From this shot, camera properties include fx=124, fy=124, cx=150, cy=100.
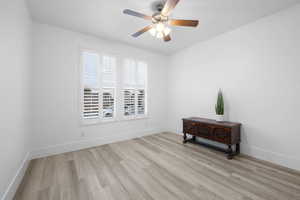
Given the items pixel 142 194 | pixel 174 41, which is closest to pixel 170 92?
pixel 174 41

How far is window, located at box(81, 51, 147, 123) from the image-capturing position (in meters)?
3.07

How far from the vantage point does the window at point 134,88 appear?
368cm

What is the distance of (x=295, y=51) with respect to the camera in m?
2.10

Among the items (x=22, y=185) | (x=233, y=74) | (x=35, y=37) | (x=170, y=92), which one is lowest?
(x=22, y=185)

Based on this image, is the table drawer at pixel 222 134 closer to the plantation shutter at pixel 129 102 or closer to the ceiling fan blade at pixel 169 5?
the plantation shutter at pixel 129 102

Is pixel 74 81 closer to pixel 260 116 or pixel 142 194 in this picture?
pixel 142 194

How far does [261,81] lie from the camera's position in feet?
8.01

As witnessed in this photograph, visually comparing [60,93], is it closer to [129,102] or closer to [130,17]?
[129,102]

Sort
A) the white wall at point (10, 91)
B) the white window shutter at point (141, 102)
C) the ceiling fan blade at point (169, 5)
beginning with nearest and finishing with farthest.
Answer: the white wall at point (10, 91), the ceiling fan blade at point (169, 5), the white window shutter at point (141, 102)

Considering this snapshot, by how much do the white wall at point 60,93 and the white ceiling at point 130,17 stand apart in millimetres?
267

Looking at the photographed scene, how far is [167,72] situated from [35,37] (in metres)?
3.61

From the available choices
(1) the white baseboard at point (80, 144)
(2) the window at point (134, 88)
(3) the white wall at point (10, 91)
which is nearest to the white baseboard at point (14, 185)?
(3) the white wall at point (10, 91)

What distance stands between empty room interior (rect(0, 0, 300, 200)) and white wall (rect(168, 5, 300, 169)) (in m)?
0.02

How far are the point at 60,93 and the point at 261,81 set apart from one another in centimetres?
418
